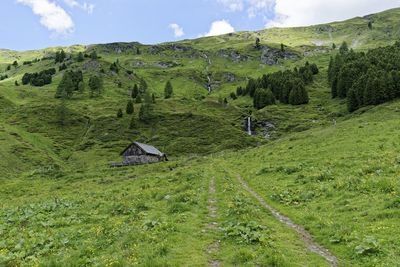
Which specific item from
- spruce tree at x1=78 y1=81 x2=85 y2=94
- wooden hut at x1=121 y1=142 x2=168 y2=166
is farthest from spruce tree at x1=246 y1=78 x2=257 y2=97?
wooden hut at x1=121 y1=142 x2=168 y2=166

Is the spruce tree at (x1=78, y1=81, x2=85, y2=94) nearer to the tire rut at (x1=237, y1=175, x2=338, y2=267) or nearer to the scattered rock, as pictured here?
the scattered rock

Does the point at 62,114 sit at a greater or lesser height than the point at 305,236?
lesser

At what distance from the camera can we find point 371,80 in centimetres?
11262

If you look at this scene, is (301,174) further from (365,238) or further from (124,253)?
(124,253)

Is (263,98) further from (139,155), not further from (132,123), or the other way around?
(139,155)

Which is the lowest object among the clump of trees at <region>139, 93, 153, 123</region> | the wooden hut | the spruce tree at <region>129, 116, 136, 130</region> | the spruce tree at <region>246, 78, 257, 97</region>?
the wooden hut

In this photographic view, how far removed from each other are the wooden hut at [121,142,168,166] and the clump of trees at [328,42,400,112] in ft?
223

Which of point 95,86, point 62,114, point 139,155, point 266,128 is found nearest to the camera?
point 139,155

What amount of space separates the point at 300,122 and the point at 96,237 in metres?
123

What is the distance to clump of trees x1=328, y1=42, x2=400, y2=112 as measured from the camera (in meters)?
108

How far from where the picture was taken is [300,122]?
133m

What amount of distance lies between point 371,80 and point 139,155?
7517 centimetres

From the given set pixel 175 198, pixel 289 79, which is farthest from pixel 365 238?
pixel 289 79

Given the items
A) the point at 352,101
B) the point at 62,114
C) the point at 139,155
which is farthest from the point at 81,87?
the point at 352,101
